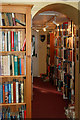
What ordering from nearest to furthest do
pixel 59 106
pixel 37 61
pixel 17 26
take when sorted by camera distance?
pixel 17 26 → pixel 59 106 → pixel 37 61

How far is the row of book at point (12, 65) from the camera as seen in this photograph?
3207 mm

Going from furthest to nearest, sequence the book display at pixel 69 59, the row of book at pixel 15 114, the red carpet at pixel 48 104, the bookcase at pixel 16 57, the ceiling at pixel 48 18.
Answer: the ceiling at pixel 48 18 → the book display at pixel 69 59 → the red carpet at pixel 48 104 → the row of book at pixel 15 114 → the bookcase at pixel 16 57

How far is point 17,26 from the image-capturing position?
3166mm

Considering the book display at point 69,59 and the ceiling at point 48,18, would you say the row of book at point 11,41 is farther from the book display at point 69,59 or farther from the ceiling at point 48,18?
the ceiling at point 48,18

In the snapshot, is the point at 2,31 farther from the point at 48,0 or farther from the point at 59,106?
the point at 59,106

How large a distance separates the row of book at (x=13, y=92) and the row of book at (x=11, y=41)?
0.54m

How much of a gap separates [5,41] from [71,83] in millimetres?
2834

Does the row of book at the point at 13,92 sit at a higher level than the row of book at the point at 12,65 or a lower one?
lower

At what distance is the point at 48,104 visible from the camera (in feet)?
18.4

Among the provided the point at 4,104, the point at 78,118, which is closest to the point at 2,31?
the point at 4,104

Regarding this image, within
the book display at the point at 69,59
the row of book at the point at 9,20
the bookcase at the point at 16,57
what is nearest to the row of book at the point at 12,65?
the bookcase at the point at 16,57

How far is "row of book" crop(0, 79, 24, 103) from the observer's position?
322 centimetres

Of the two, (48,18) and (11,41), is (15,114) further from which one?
(48,18)

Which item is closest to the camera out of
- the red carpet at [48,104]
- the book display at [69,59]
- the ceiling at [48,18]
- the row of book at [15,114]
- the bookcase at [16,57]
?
the bookcase at [16,57]
